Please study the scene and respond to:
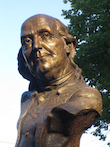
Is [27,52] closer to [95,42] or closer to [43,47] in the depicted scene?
[43,47]

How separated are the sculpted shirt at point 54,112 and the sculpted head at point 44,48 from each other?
0.23 m

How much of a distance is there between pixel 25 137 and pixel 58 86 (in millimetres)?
840

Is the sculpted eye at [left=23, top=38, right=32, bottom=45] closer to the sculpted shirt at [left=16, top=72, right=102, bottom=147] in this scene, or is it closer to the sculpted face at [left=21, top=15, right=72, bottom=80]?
the sculpted face at [left=21, top=15, right=72, bottom=80]

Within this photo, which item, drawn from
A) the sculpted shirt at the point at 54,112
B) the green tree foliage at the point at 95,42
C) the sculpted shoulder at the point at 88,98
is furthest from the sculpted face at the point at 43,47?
the green tree foliage at the point at 95,42

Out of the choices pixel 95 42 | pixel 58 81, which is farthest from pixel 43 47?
pixel 95 42

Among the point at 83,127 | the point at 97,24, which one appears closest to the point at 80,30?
the point at 97,24

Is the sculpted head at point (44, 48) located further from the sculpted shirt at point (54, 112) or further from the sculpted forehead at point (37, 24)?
the sculpted shirt at point (54, 112)

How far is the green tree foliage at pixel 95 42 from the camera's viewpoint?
10133 mm

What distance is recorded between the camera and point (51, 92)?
3.68 metres

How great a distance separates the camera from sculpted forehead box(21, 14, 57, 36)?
3.67 metres

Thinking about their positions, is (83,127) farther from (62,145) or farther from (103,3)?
(103,3)

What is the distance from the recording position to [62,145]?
309 centimetres

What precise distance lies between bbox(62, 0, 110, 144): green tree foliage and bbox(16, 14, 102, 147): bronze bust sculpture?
6.27 meters

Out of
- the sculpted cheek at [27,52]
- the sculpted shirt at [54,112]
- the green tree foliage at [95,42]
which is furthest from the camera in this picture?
the green tree foliage at [95,42]
